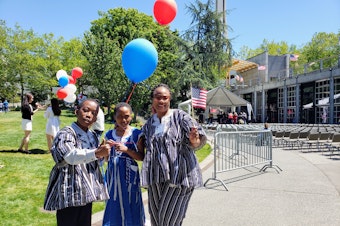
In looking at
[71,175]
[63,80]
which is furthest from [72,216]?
[63,80]

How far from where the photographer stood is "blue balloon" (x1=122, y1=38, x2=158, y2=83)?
141 inches

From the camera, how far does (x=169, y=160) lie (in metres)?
2.69

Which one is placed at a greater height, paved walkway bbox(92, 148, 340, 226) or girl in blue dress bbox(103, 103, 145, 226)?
girl in blue dress bbox(103, 103, 145, 226)

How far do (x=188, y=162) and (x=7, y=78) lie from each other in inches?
1556

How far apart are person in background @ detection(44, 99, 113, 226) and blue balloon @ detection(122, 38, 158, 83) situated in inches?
43.9

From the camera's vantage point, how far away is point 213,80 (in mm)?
26359

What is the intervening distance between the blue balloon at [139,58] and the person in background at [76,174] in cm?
112

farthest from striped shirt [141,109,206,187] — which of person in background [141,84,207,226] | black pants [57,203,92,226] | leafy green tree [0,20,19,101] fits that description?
leafy green tree [0,20,19,101]

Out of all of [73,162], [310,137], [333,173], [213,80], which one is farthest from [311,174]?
[213,80]

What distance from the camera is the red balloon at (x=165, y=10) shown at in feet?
16.5

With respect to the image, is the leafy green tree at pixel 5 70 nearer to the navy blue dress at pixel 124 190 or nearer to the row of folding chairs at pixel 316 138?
the row of folding chairs at pixel 316 138

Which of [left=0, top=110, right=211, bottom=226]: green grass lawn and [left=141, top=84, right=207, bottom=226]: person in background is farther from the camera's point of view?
[left=0, top=110, right=211, bottom=226]: green grass lawn

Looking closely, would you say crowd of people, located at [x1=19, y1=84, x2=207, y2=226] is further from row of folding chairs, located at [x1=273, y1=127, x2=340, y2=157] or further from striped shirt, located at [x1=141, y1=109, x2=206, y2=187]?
row of folding chairs, located at [x1=273, y1=127, x2=340, y2=157]

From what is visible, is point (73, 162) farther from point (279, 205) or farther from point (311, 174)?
point (311, 174)
